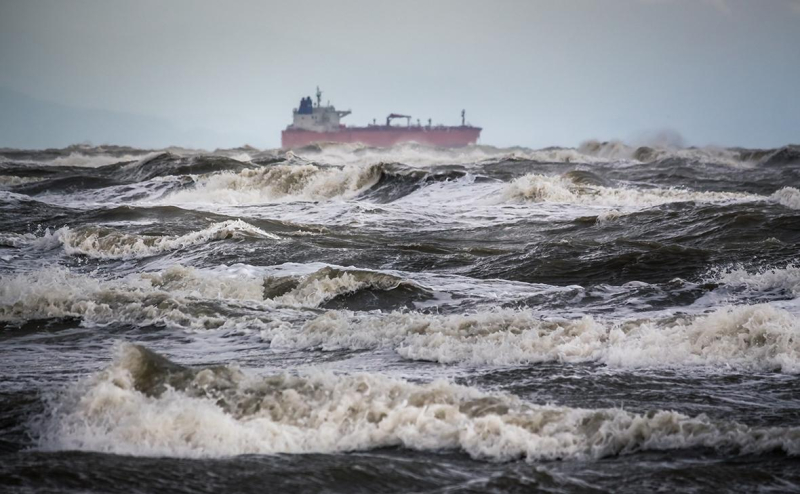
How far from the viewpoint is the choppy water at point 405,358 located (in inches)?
157

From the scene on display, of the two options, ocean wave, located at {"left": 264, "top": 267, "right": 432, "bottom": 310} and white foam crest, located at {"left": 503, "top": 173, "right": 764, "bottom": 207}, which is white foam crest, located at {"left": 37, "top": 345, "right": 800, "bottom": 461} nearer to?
ocean wave, located at {"left": 264, "top": 267, "right": 432, "bottom": 310}

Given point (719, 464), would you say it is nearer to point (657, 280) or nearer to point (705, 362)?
point (705, 362)

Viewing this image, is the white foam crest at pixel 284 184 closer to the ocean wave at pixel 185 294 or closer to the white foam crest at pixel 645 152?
the ocean wave at pixel 185 294

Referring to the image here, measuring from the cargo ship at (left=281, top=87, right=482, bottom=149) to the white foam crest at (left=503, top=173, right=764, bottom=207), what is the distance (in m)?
56.7

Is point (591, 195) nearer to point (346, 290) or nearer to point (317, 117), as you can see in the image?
point (346, 290)

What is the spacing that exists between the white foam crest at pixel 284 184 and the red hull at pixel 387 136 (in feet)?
175

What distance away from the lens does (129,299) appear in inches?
328

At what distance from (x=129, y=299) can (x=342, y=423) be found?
4.43 meters

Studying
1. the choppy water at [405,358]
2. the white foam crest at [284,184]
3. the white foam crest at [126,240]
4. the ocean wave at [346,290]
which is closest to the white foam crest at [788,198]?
the choppy water at [405,358]

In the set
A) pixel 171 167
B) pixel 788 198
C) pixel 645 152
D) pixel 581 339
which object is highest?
pixel 645 152

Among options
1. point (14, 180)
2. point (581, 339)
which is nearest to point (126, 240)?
point (581, 339)

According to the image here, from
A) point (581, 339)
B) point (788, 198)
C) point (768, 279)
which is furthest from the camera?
point (788, 198)

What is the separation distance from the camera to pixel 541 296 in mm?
8797

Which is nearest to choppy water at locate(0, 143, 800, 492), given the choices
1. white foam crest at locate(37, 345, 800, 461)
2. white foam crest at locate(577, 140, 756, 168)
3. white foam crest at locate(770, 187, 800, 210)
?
white foam crest at locate(37, 345, 800, 461)
